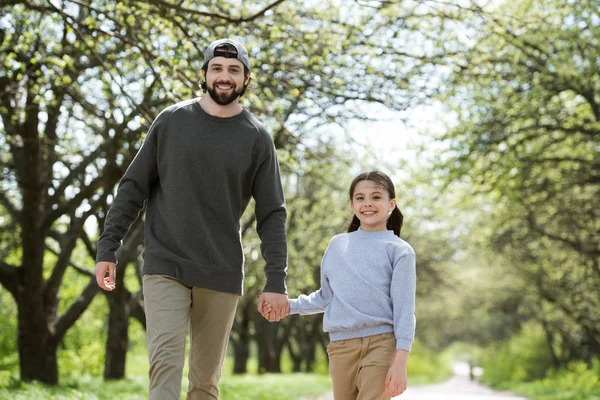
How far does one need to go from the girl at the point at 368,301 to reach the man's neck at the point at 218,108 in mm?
758

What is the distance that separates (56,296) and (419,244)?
62.2 feet

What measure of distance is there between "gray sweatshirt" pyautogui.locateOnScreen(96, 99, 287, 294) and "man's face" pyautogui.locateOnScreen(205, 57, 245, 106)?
11cm

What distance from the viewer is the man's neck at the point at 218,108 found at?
4.05 meters

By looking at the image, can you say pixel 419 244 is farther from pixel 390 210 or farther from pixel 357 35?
pixel 390 210

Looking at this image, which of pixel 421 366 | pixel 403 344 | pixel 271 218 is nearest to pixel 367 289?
pixel 403 344

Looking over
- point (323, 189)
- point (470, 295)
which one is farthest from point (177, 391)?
point (470, 295)

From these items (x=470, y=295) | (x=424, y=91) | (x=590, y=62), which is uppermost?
(x=590, y=62)

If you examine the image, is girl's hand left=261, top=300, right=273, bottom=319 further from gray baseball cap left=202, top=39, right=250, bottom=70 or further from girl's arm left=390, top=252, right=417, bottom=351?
gray baseball cap left=202, top=39, right=250, bottom=70

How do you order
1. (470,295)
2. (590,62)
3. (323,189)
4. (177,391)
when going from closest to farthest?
(177,391), (590,62), (323,189), (470,295)

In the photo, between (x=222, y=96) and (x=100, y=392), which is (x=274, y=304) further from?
(x=100, y=392)

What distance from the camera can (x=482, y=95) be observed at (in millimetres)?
13648

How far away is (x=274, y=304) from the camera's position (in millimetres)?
3959

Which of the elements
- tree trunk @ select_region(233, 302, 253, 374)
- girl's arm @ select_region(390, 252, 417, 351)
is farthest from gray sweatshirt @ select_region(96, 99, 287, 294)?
A: tree trunk @ select_region(233, 302, 253, 374)

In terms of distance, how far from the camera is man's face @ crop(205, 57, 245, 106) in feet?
13.1
